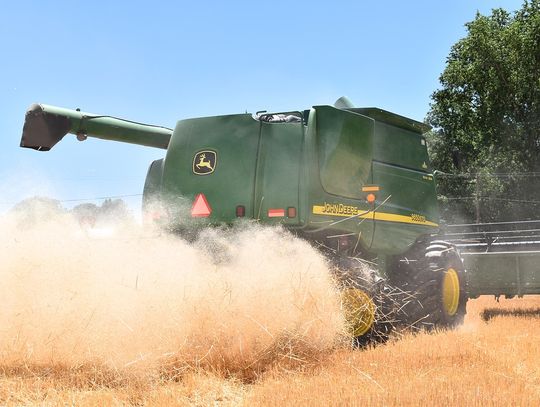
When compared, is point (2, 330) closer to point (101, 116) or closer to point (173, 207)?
point (173, 207)

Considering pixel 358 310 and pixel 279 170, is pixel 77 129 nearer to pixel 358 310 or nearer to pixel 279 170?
pixel 279 170

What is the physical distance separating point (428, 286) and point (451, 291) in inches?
40.7

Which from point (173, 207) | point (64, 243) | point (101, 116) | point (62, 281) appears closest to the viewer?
point (62, 281)

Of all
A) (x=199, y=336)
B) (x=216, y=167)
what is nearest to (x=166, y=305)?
(x=199, y=336)

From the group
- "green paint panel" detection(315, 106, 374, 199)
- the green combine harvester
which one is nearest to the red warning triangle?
the green combine harvester

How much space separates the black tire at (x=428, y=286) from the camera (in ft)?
29.9

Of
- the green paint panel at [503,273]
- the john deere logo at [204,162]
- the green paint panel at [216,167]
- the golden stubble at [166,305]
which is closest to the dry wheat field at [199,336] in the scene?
the golden stubble at [166,305]

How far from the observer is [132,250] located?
759cm

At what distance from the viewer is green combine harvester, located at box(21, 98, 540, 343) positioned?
7945 millimetres

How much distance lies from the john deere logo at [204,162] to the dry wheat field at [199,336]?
801 millimetres

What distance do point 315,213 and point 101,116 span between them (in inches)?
156

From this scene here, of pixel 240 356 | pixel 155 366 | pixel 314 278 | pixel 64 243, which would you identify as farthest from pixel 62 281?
pixel 314 278

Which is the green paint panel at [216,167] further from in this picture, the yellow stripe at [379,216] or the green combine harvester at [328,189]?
the yellow stripe at [379,216]

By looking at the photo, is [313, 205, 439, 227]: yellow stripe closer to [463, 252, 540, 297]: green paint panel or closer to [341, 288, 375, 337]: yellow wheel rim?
[341, 288, 375, 337]: yellow wheel rim
